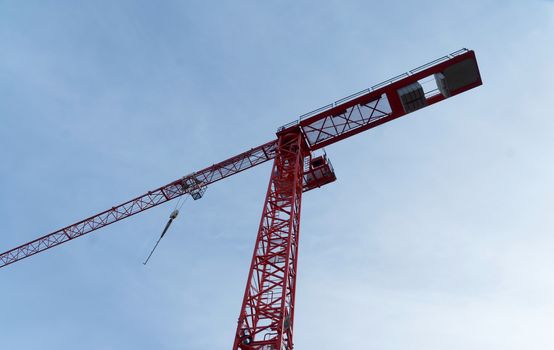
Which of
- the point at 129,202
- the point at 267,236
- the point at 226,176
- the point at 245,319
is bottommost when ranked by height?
the point at 245,319

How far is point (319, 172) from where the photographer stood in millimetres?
23688

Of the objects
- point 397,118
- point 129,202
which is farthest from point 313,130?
point 129,202

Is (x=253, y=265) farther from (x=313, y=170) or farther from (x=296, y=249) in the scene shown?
(x=313, y=170)

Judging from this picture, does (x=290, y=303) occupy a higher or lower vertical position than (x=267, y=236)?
lower

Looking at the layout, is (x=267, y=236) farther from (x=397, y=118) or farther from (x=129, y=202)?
(x=129, y=202)

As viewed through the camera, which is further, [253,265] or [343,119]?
[343,119]

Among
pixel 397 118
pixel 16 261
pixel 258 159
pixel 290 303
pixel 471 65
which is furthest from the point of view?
pixel 16 261

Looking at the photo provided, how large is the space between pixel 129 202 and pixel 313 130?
1695 centimetres

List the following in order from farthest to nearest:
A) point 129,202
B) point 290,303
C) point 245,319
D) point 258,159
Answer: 1. point 129,202
2. point 258,159
3. point 290,303
4. point 245,319

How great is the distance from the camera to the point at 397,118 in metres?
23.0

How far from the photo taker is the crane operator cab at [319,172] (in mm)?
23531

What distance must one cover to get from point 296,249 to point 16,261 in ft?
109

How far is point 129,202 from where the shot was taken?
3278 centimetres

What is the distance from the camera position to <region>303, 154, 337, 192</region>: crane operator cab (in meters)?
23.5
